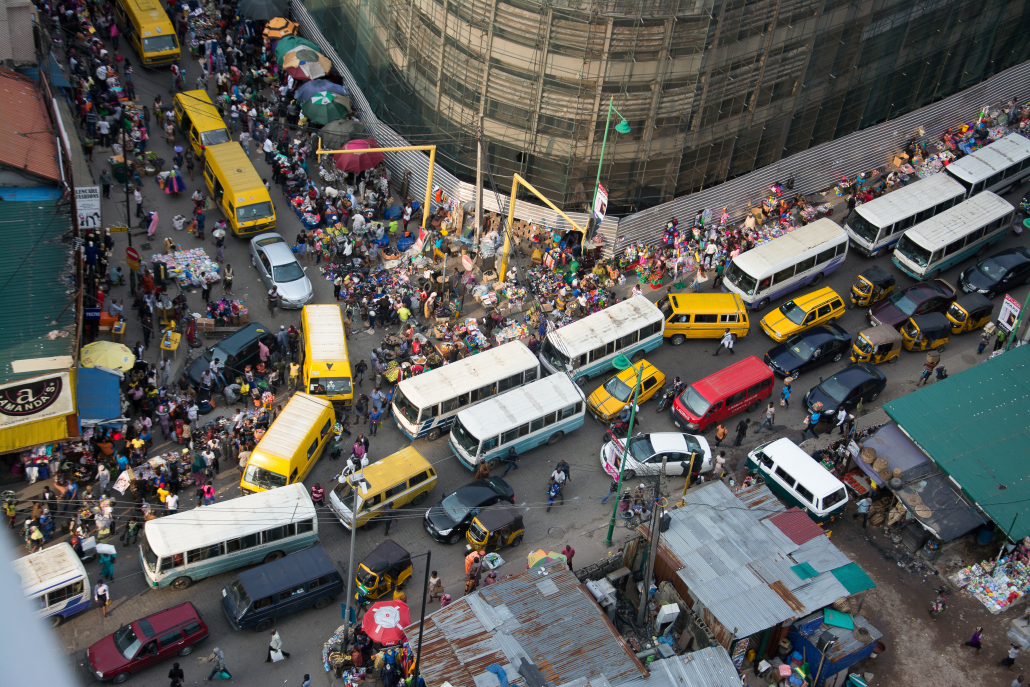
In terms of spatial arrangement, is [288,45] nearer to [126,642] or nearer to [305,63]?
[305,63]

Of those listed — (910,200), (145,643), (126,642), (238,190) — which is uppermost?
(910,200)

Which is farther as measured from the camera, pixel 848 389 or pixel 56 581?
pixel 848 389

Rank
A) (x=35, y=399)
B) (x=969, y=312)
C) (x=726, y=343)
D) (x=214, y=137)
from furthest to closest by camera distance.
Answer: (x=214, y=137) < (x=969, y=312) < (x=726, y=343) < (x=35, y=399)

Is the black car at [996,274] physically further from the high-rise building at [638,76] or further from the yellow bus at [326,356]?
the yellow bus at [326,356]

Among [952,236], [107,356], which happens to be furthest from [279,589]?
[952,236]

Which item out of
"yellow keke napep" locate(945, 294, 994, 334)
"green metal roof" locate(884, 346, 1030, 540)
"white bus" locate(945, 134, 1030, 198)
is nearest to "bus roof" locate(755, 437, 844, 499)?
"green metal roof" locate(884, 346, 1030, 540)

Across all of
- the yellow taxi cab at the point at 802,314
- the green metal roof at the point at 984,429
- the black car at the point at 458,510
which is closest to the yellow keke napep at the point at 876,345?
the yellow taxi cab at the point at 802,314

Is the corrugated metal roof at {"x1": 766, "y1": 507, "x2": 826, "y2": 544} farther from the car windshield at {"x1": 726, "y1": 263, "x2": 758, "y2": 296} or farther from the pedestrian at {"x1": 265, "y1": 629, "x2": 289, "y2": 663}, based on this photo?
the pedestrian at {"x1": 265, "y1": 629, "x2": 289, "y2": 663}
